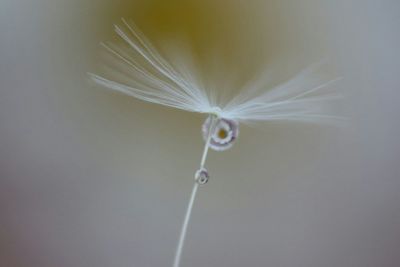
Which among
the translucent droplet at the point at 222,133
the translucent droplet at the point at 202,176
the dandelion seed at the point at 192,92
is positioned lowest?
the translucent droplet at the point at 202,176

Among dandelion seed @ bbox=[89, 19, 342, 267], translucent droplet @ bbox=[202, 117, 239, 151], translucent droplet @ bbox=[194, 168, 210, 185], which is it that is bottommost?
translucent droplet @ bbox=[194, 168, 210, 185]

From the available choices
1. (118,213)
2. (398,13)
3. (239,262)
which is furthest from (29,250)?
(398,13)

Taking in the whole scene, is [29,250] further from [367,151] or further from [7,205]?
[367,151]

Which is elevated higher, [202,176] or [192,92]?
[192,92]

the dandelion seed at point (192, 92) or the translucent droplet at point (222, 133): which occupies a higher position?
Result: the dandelion seed at point (192, 92)

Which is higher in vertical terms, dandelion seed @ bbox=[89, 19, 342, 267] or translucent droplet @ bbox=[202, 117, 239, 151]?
dandelion seed @ bbox=[89, 19, 342, 267]
